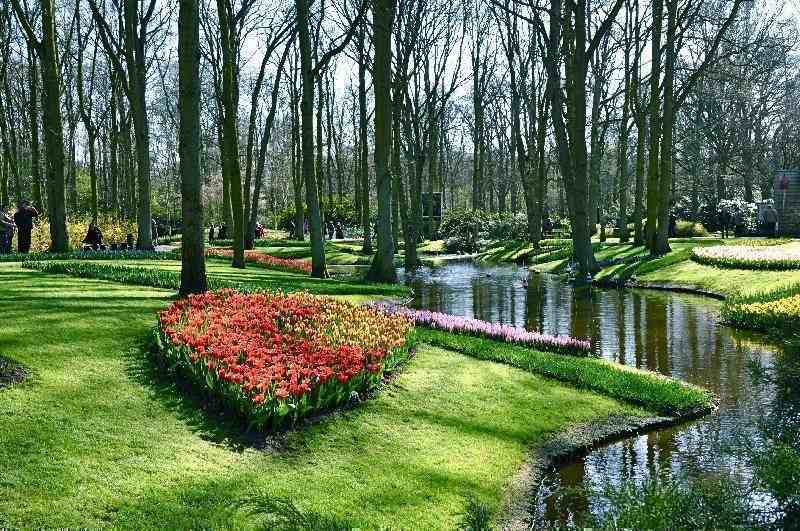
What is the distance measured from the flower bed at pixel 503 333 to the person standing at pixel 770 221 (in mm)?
24732

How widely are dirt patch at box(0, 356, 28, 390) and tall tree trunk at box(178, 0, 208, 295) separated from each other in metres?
4.38

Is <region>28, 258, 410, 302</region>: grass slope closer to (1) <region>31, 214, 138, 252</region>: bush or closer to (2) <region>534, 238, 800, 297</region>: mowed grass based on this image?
(2) <region>534, 238, 800, 297</region>: mowed grass

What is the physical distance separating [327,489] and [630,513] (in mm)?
3337

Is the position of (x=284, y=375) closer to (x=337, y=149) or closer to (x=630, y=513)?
(x=630, y=513)

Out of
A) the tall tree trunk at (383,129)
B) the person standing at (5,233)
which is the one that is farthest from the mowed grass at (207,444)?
the person standing at (5,233)

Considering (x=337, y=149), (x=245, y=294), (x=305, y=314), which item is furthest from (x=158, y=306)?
(x=337, y=149)

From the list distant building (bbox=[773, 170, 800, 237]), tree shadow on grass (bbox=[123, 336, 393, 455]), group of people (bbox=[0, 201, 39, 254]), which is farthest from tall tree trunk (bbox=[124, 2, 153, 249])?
distant building (bbox=[773, 170, 800, 237])

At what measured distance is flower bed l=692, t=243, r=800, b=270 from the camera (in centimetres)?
1908

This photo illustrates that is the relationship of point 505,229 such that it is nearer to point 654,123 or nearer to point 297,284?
point 654,123

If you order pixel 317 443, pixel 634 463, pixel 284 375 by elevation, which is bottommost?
pixel 634 463

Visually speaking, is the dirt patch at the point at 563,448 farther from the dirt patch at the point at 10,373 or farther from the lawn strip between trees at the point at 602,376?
the dirt patch at the point at 10,373

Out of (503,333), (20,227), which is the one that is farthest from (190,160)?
(20,227)

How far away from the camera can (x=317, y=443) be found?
6219 millimetres

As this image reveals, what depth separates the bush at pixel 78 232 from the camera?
25.5 meters
